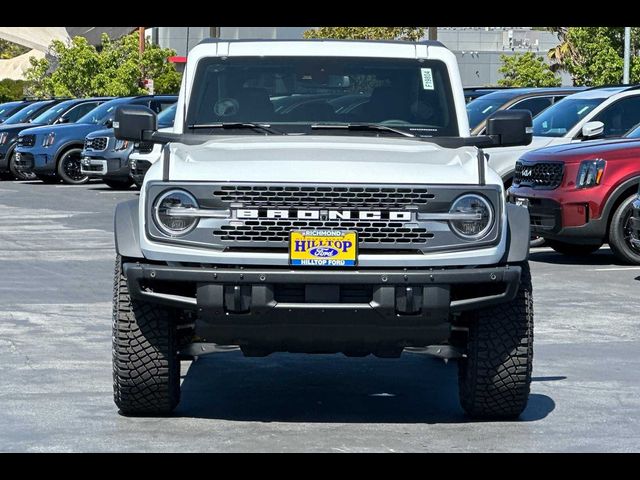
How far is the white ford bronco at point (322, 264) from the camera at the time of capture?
701 cm

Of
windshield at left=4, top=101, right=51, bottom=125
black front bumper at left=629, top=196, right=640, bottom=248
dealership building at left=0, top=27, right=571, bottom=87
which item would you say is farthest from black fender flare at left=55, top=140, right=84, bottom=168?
dealership building at left=0, top=27, right=571, bottom=87

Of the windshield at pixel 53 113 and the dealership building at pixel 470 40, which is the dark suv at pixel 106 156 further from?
the dealership building at pixel 470 40

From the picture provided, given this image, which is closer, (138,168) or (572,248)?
(572,248)

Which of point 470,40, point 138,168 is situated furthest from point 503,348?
point 470,40

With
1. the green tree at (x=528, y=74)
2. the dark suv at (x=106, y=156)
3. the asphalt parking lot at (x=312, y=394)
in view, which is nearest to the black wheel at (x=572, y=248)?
the asphalt parking lot at (x=312, y=394)

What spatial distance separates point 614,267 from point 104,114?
1785 cm

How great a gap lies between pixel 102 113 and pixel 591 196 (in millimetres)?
17989

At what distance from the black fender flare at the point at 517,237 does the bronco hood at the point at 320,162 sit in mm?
310

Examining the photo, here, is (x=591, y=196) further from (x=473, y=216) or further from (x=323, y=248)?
(x=323, y=248)

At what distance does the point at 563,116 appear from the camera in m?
18.4

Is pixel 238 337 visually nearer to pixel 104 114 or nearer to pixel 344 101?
pixel 344 101

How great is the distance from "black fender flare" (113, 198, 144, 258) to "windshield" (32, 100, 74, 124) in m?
27.9
